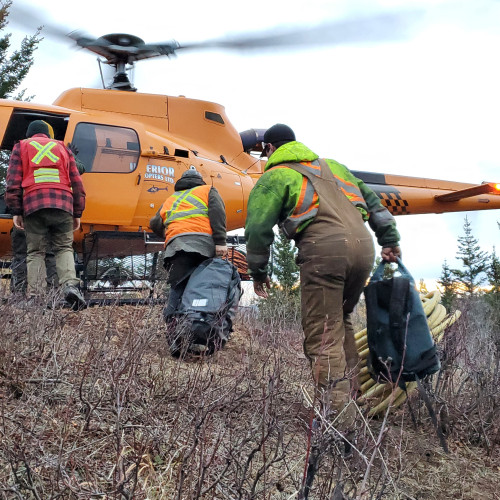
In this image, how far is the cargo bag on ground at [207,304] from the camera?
5.34 m

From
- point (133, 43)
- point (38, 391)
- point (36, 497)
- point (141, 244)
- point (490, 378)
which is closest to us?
point (36, 497)

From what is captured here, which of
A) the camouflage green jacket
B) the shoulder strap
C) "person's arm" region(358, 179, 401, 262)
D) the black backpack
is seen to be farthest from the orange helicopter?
the shoulder strap

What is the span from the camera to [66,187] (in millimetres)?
6500

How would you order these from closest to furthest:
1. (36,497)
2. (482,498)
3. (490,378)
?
(36,497) < (482,498) < (490,378)

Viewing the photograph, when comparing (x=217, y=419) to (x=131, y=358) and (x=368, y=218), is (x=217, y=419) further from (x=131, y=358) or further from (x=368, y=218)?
(x=368, y=218)

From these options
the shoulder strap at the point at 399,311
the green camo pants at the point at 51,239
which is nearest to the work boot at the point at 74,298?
the green camo pants at the point at 51,239

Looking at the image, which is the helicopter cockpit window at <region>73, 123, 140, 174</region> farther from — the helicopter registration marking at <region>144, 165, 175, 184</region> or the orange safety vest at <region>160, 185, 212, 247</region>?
the orange safety vest at <region>160, 185, 212, 247</region>

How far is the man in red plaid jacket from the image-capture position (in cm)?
630

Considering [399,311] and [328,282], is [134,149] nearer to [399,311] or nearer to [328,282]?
[328,282]

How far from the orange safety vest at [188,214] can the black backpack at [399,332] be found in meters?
2.35

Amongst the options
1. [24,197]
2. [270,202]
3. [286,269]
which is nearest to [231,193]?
[24,197]

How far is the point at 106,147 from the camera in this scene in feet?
26.7

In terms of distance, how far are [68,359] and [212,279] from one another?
1868 mm

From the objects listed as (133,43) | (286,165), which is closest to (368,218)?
(286,165)
